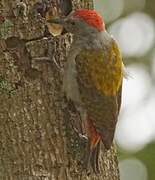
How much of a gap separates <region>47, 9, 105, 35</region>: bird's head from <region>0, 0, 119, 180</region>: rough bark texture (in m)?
0.22

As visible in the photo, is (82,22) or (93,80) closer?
(93,80)

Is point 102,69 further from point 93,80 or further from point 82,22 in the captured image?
point 82,22

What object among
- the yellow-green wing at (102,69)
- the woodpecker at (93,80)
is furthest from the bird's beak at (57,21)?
the yellow-green wing at (102,69)

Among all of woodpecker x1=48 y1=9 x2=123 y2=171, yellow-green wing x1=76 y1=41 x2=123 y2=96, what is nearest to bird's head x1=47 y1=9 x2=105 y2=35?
woodpecker x1=48 y1=9 x2=123 y2=171

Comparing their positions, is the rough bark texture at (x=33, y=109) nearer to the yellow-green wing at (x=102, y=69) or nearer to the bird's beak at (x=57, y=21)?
the bird's beak at (x=57, y=21)

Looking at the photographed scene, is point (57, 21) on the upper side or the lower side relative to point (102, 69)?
upper

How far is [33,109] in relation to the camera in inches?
175

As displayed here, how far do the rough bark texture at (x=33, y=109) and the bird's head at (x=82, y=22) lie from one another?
0.71 ft

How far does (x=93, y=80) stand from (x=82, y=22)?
1.46ft

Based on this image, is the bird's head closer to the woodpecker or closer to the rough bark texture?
the woodpecker

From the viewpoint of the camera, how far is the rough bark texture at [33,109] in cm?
439

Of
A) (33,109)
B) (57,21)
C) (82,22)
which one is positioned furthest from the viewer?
(82,22)

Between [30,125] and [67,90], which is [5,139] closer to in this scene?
[30,125]

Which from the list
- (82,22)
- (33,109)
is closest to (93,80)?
(82,22)
